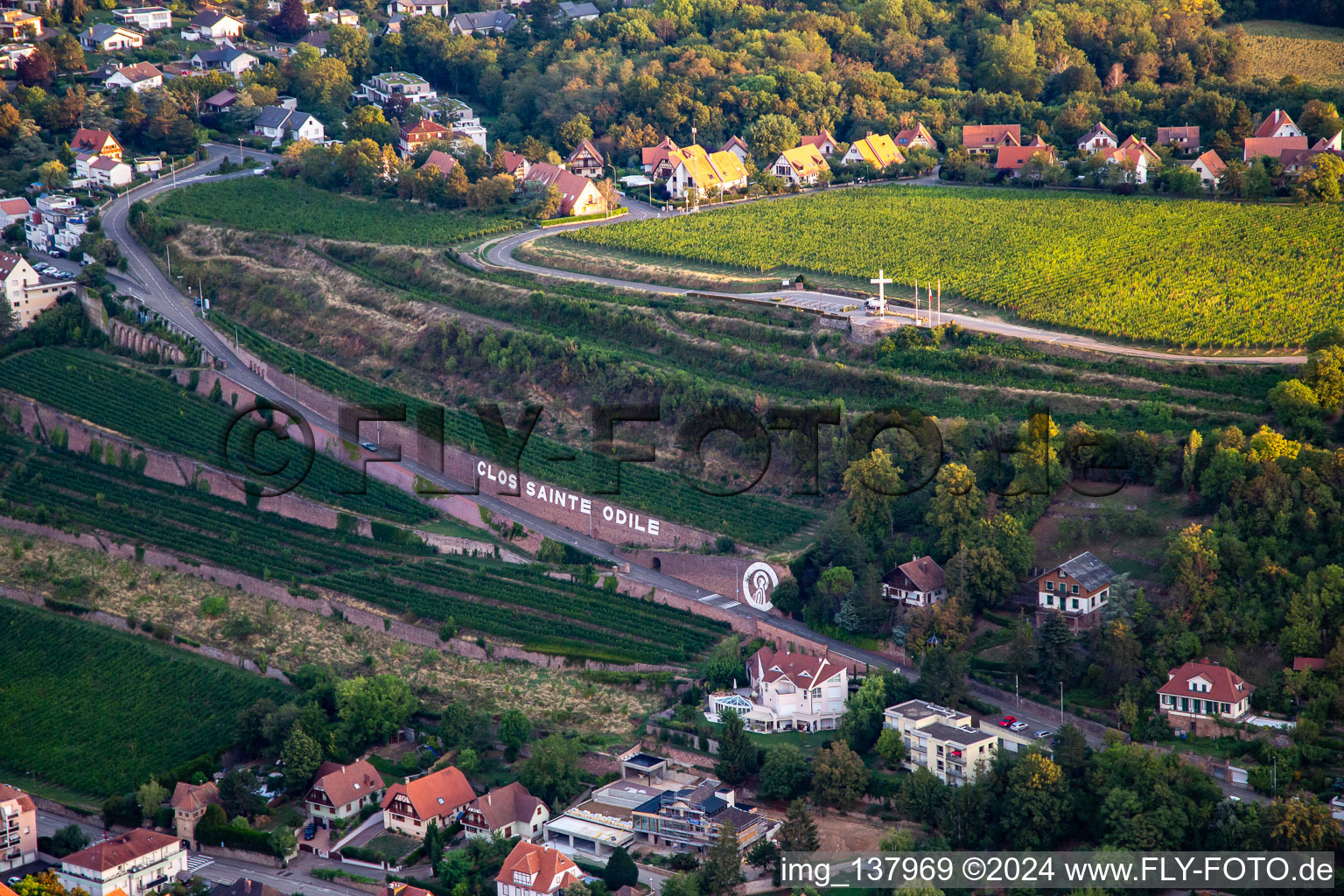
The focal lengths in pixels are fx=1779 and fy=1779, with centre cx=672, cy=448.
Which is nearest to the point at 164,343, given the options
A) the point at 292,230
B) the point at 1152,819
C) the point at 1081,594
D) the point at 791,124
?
the point at 292,230

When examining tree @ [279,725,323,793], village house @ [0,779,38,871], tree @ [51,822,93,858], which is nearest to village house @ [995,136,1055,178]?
tree @ [279,725,323,793]

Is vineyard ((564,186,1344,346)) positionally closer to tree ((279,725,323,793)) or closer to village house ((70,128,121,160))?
village house ((70,128,121,160))

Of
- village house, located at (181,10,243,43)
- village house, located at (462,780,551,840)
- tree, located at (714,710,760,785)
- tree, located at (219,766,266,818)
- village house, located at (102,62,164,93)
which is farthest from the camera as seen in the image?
village house, located at (181,10,243,43)

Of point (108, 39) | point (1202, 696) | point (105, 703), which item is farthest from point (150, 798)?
point (108, 39)

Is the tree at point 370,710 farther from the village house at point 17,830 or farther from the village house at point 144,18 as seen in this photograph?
the village house at point 144,18

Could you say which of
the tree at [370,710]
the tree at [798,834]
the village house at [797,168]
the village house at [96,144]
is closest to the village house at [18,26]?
the village house at [96,144]

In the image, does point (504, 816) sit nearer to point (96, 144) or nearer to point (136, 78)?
point (96, 144)

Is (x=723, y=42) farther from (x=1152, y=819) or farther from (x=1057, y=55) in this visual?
(x=1152, y=819)
